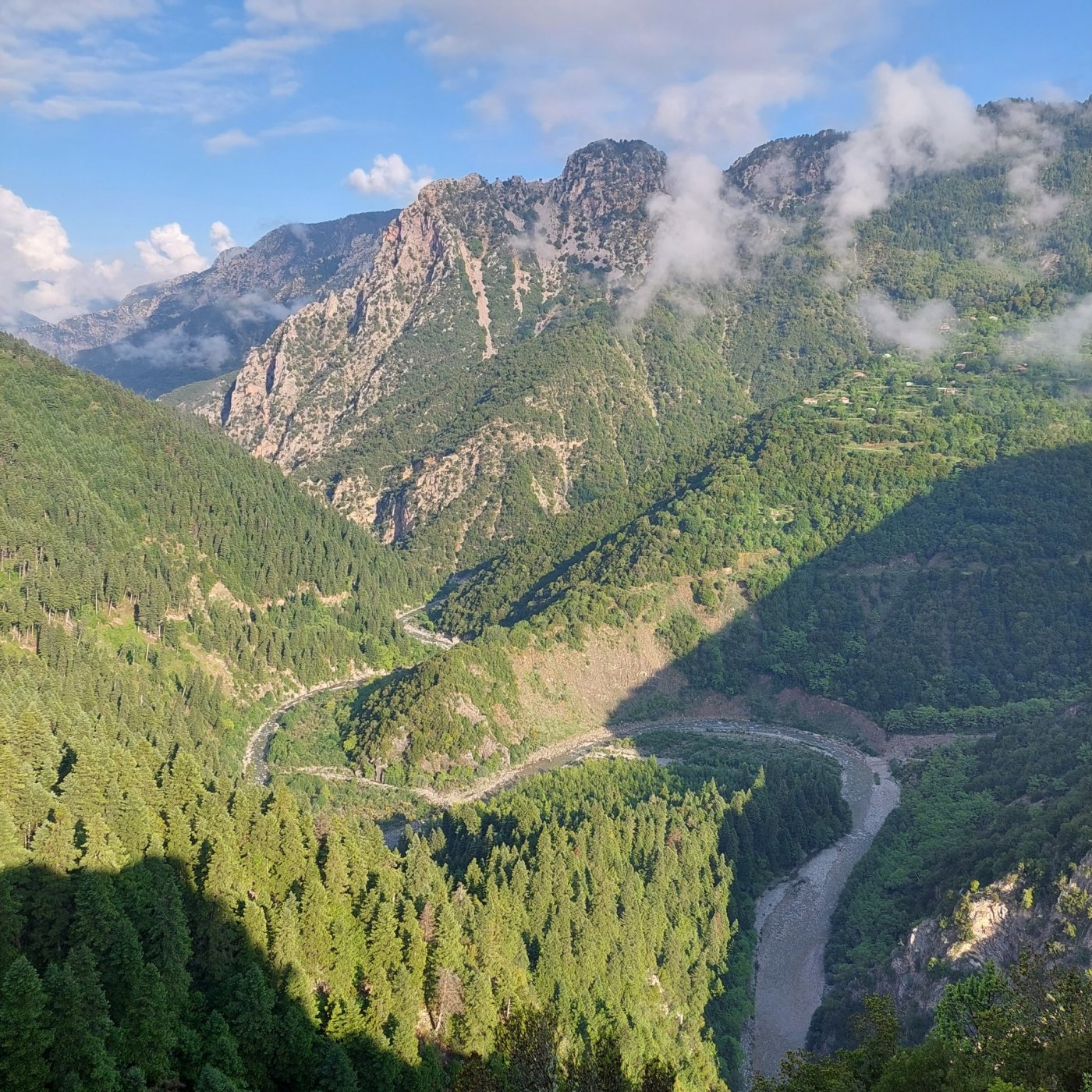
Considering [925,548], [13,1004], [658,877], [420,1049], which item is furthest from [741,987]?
[925,548]

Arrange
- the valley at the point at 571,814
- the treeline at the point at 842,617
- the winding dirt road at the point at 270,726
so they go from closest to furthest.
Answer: the valley at the point at 571,814, the winding dirt road at the point at 270,726, the treeline at the point at 842,617

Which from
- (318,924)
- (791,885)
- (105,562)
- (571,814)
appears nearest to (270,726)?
(105,562)

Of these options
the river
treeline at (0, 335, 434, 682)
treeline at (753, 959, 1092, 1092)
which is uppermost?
treeline at (0, 335, 434, 682)

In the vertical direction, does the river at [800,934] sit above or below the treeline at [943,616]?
below

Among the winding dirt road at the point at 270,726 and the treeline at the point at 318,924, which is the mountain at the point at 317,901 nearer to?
the treeline at the point at 318,924

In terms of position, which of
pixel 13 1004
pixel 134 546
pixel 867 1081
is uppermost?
pixel 134 546

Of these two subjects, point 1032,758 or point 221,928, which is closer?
point 221,928

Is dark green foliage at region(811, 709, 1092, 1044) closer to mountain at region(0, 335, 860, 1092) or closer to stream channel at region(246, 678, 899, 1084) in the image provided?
stream channel at region(246, 678, 899, 1084)

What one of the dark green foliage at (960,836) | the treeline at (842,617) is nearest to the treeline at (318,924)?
the dark green foliage at (960,836)

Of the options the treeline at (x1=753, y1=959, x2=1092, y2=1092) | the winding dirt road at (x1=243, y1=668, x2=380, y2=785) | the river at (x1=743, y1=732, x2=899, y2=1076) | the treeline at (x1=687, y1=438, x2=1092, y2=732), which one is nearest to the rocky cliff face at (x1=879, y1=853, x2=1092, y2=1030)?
the river at (x1=743, y1=732, x2=899, y2=1076)

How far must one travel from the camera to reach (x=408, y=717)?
156 meters

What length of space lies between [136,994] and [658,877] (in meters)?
64.2

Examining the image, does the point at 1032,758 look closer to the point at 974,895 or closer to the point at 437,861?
the point at 974,895

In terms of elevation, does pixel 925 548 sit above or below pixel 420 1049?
above
